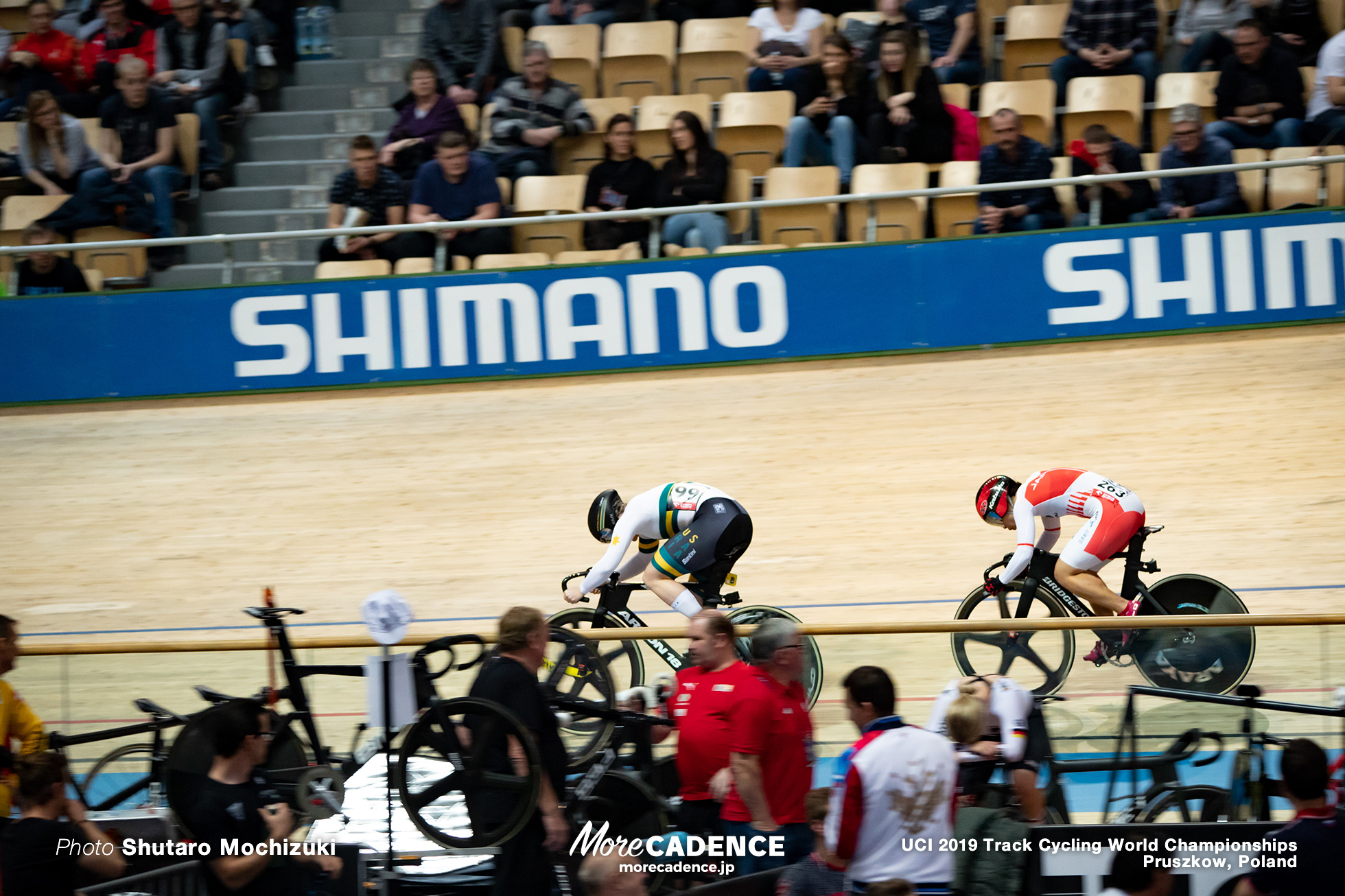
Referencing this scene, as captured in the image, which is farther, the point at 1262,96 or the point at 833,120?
the point at 833,120

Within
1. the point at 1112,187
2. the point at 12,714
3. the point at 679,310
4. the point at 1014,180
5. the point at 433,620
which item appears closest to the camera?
the point at 12,714

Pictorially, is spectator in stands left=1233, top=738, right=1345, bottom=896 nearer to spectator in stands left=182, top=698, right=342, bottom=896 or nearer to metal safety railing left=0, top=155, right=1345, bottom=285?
spectator in stands left=182, top=698, right=342, bottom=896

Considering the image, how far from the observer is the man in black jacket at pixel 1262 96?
35.8ft

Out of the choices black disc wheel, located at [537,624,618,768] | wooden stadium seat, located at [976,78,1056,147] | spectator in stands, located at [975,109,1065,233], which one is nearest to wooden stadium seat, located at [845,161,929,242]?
spectator in stands, located at [975,109,1065,233]

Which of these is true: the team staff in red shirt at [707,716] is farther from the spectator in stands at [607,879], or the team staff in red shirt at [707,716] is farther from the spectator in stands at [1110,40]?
the spectator in stands at [1110,40]

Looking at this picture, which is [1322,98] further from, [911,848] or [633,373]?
[911,848]

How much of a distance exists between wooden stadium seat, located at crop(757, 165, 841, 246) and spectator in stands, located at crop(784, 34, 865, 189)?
0.18 meters

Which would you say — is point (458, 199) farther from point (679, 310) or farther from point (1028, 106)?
point (1028, 106)

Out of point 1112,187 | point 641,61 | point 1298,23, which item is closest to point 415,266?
point 641,61

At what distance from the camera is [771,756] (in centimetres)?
462

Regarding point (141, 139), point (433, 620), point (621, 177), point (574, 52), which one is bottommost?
point (433, 620)

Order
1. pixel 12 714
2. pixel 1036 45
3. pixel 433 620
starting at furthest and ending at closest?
pixel 1036 45, pixel 433 620, pixel 12 714

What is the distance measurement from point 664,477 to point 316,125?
6057mm

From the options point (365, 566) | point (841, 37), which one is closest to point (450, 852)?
point (365, 566)
